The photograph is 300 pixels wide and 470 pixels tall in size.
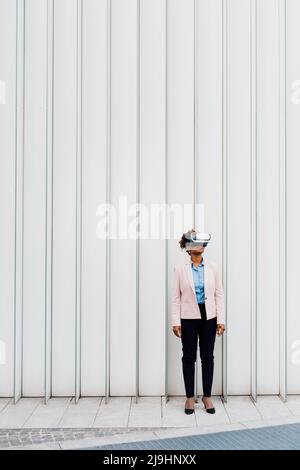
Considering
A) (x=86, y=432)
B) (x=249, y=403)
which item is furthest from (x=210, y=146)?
(x=86, y=432)

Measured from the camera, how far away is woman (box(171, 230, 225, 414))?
553 centimetres

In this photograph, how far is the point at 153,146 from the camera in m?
6.13

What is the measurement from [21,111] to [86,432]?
12.0ft

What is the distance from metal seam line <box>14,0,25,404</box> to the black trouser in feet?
6.42

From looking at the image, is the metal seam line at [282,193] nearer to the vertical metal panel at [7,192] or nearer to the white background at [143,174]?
the white background at [143,174]

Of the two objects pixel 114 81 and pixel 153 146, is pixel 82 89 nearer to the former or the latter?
pixel 114 81

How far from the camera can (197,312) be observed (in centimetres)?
552

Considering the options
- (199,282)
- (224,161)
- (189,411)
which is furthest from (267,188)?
(189,411)

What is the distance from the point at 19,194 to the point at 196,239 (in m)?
2.17

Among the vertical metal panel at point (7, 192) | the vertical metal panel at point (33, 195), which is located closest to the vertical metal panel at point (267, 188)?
the vertical metal panel at point (33, 195)

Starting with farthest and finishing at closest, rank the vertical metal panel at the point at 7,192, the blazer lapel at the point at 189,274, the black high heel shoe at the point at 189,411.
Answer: the vertical metal panel at the point at 7,192
the blazer lapel at the point at 189,274
the black high heel shoe at the point at 189,411

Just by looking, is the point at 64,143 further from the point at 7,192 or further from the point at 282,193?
the point at 282,193

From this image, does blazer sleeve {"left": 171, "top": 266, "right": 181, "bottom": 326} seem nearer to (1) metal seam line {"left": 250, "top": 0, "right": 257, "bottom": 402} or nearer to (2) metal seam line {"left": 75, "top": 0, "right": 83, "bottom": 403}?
(1) metal seam line {"left": 250, "top": 0, "right": 257, "bottom": 402}

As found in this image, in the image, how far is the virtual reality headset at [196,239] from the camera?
556cm
